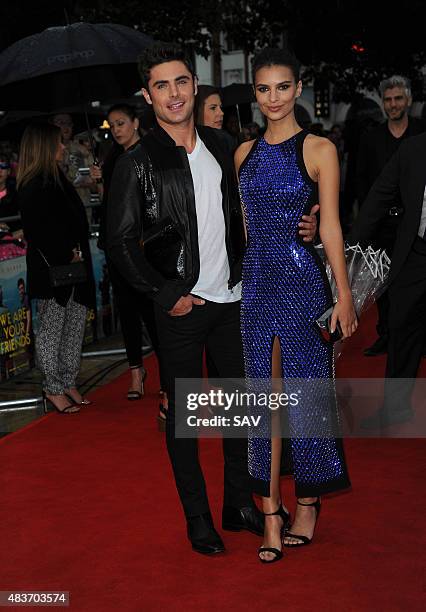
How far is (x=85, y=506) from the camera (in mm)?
5039

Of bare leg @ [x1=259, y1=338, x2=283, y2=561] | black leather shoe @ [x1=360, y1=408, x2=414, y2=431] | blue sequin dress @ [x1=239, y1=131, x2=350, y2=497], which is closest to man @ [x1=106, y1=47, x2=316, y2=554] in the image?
blue sequin dress @ [x1=239, y1=131, x2=350, y2=497]

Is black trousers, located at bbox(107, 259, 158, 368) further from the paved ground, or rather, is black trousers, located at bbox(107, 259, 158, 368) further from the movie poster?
the movie poster

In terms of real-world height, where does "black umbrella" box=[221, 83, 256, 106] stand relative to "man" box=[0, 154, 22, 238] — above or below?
above

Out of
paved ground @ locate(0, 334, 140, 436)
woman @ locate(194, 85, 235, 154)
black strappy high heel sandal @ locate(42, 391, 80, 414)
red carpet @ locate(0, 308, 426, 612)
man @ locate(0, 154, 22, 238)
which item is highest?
woman @ locate(194, 85, 235, 154)

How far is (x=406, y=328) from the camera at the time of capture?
596cm

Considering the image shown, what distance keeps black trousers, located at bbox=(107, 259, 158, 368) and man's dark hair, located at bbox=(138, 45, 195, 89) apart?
9.09 ft

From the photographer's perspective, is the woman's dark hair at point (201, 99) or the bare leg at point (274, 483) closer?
the bare leg at point (274, 483)

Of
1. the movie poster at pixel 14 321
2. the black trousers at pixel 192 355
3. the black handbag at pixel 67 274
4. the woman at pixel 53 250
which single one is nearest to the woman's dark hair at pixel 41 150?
the woman at pixel 53 250

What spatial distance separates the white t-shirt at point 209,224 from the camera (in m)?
4.18

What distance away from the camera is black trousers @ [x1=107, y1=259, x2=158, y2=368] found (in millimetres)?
6891

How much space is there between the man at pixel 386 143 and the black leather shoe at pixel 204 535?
151 inches

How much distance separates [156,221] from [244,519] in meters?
1.42

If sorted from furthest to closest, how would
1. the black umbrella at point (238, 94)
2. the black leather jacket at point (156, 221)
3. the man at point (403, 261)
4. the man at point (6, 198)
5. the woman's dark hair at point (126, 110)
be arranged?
the black umbrella at point (238, 94), the man at point (6, 198), the woman's dark hair at point (126, 110), the man at point (403, 261), the black leather jacket at point (156, 221)

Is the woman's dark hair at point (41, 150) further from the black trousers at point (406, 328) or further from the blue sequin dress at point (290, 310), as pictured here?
the blue sequin dress at point (290, 310)
